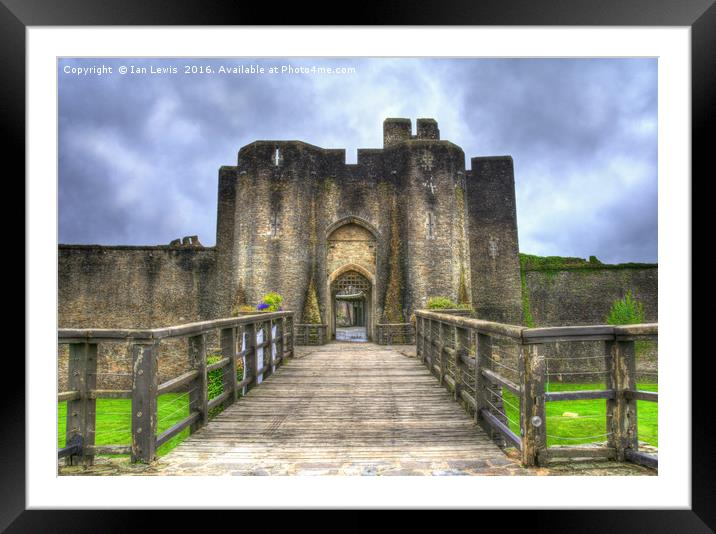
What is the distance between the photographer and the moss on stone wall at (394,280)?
15.1 metres

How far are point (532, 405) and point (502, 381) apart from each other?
0.54m

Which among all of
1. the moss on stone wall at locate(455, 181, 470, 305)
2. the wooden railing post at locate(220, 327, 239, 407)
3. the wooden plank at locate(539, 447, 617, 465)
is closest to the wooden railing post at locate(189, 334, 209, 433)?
the wooden railing post at locate(220, 327, 239, 407)

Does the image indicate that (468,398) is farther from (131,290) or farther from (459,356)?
(131,290)

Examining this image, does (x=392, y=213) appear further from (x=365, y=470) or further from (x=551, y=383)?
(x=365, y=470)

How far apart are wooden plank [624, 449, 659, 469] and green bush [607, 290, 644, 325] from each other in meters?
17.8

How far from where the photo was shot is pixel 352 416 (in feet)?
15.6

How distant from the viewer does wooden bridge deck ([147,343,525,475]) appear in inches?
130

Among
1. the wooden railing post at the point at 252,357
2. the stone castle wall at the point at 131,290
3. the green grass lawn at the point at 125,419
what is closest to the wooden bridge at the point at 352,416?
the wooden railing post at the point at 252,357

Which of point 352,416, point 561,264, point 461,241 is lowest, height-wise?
point 352,416

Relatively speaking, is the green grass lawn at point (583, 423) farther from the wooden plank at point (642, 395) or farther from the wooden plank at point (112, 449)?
the wooden plank at point (112, 449)

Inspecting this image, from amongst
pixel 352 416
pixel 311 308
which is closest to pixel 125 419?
pixel 311 308

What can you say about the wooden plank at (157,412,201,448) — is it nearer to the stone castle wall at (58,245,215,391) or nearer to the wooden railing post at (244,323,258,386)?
the wooden railing post at (244,323,258,386)
